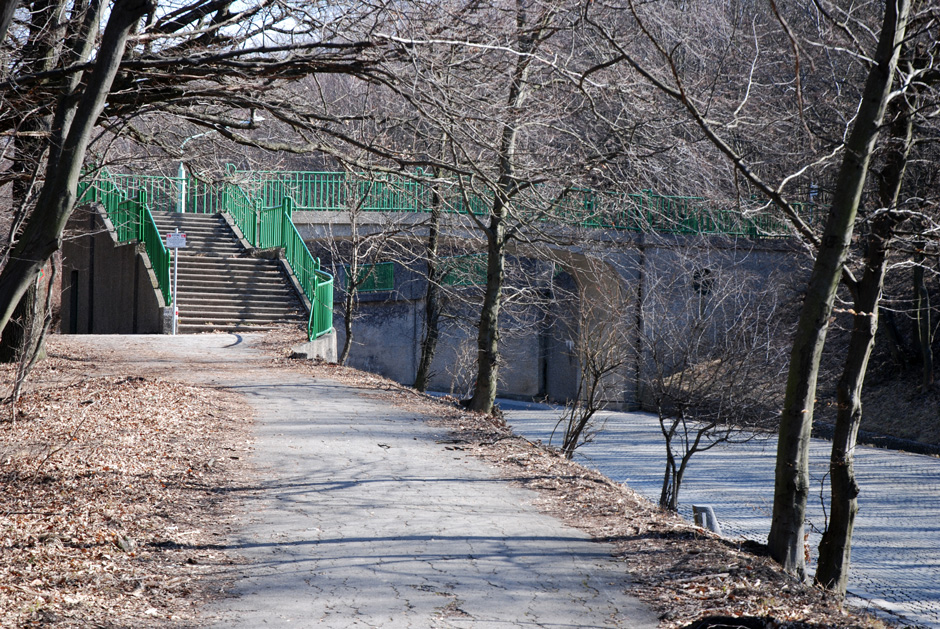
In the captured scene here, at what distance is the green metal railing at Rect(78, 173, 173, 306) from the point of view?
21062 mm

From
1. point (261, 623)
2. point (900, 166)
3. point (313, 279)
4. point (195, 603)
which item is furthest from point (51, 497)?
point (313, 279)

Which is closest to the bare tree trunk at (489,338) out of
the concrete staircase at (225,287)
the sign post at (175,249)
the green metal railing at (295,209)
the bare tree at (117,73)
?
the green metal railing at (295,209)

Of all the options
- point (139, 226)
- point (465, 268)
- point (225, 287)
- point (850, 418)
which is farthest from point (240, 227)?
point (850, 418)

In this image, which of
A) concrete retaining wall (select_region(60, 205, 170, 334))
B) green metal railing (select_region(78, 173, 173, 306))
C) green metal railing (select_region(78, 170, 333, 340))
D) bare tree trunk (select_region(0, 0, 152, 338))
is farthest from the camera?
concrete retaining wall (select_region(60, 205, 170, 334))

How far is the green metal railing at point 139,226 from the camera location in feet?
69.1

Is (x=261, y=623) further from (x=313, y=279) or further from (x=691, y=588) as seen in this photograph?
(x=313, y=279)

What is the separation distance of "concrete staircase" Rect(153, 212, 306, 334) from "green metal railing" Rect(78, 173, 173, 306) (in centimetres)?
50

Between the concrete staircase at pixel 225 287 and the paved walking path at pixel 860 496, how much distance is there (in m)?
7.19

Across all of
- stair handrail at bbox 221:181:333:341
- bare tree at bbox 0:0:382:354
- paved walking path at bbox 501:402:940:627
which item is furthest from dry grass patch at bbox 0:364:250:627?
stair handrail at bbox 221:181:333:341

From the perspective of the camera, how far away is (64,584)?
15.0 ft

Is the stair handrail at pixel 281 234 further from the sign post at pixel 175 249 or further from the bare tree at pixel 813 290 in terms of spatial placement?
the bare tree at pixel 813 290

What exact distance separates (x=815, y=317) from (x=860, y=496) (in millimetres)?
10466

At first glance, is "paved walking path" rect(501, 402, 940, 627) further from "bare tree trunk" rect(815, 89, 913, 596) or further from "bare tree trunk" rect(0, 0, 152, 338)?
"bare tree trunk" rect(0, 0, 152, 338)

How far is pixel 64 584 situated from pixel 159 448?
348cm
